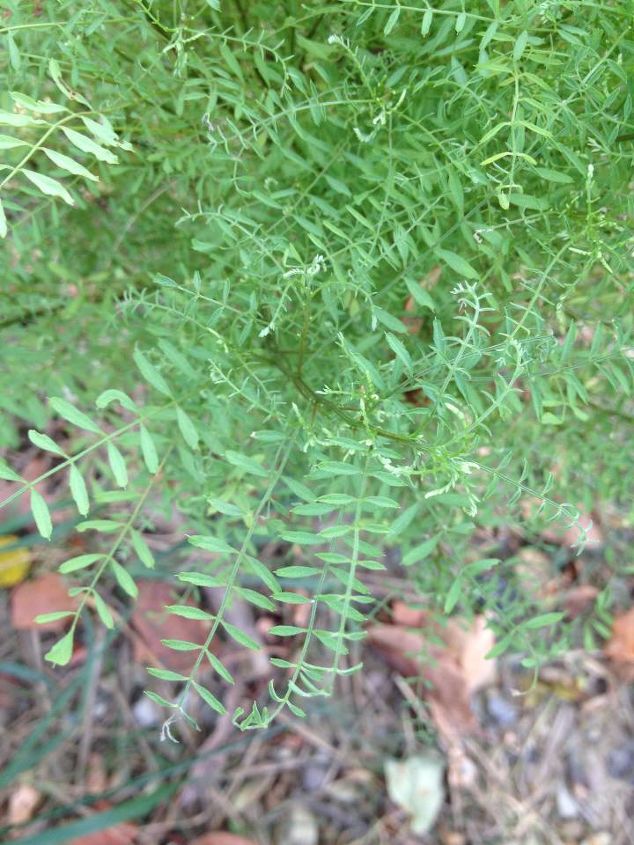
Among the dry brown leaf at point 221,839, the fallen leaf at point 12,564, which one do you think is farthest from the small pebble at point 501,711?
the fallen leaf at point 12,564

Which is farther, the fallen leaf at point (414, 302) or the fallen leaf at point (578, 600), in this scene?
the fallen leaf at point (578, 600)

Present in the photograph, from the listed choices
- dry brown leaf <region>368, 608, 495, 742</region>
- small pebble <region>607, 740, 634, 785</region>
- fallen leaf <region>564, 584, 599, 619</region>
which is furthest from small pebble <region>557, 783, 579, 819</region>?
fallen leaf <region>564, 584, 599, 619</region>

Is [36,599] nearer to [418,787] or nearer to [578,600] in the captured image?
[418,787]

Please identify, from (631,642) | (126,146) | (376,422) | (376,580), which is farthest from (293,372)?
(631,642)

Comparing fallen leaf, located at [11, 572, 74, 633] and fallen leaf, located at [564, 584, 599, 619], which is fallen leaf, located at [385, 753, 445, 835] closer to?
fallen leaf, located at [564, 584, 599, 619]

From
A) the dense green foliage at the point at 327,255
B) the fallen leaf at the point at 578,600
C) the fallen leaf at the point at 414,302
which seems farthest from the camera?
the fallen leaf at the point at 578,600

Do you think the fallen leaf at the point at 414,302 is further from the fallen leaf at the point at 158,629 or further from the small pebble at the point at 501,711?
the small pebble at the point at 501,711
